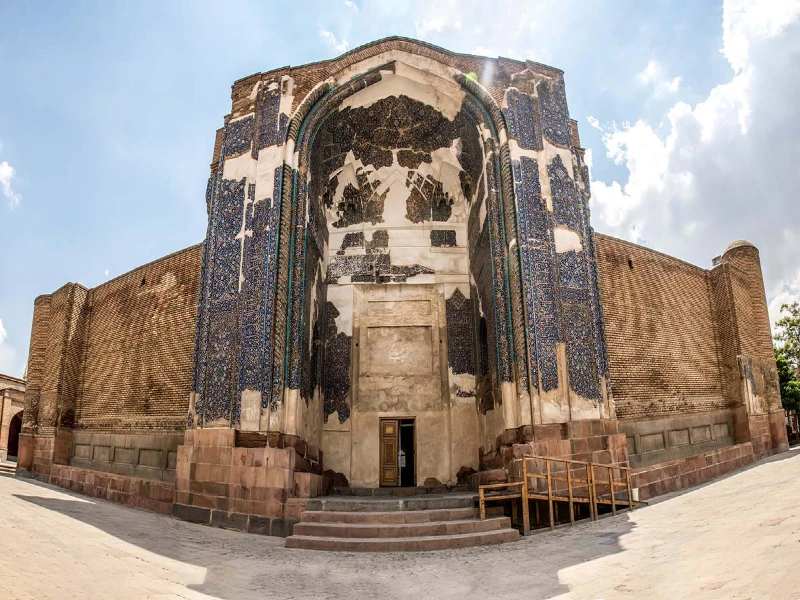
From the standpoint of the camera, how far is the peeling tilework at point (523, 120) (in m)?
9.80

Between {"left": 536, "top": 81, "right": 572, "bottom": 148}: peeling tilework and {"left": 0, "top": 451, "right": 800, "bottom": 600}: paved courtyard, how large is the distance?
6479mm

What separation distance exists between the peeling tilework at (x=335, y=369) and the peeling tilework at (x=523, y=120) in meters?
4.96

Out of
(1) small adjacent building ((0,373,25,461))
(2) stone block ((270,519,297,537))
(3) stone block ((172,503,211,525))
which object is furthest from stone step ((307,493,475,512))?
(1) small adjacent building ((0,373,25,461))

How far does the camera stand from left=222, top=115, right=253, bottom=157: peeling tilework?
33.3 feet

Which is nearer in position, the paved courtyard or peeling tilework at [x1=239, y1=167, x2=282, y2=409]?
the paved courtyard

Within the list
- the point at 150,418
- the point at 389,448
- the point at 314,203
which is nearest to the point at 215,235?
the point at 314,203

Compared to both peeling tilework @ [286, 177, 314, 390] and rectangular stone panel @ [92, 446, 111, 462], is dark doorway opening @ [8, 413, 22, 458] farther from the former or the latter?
peeling tilework @ [286, 177, 314, 390]

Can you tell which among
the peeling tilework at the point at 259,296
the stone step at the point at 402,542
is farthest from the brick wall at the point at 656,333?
the peeling tilework at the point at 259,296

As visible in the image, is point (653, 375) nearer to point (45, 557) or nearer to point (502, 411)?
point (502, 411)

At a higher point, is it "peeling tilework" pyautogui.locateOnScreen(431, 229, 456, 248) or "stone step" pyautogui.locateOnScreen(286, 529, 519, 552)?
"peeling tilework" pyautogui.locateOnScreen(431, 229, 456, 248)

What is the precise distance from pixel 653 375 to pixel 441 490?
5181 millimetres

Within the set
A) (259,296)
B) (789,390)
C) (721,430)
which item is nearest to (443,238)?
(259,296)

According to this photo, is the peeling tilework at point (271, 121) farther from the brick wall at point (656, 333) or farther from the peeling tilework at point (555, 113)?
the brick wall at point (656, 333)

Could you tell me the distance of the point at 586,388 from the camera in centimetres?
866
